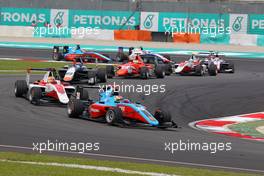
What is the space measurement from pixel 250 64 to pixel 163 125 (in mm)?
23395

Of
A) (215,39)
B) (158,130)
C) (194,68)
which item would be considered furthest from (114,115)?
(215,39)

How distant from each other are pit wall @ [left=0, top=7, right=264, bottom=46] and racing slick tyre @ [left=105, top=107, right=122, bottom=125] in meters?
33.4

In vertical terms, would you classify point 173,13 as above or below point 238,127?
above

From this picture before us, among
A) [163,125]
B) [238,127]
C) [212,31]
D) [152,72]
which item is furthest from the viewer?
[212,31]

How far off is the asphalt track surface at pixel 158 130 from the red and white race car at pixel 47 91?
0.87 ft

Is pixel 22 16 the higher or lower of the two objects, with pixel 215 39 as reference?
higher

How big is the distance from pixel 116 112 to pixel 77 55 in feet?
69.1

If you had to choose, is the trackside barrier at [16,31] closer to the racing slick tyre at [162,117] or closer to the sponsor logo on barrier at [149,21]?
the sponsor logo on barrier at [149,21]

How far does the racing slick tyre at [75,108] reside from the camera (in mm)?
16719

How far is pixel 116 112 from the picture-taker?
15656mm

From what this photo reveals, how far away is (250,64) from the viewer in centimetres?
3859

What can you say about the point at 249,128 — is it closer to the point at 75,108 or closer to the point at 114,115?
the point at 114,115

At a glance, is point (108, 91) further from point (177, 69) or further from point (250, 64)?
point (250, 64)

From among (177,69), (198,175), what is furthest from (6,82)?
(198,175)
